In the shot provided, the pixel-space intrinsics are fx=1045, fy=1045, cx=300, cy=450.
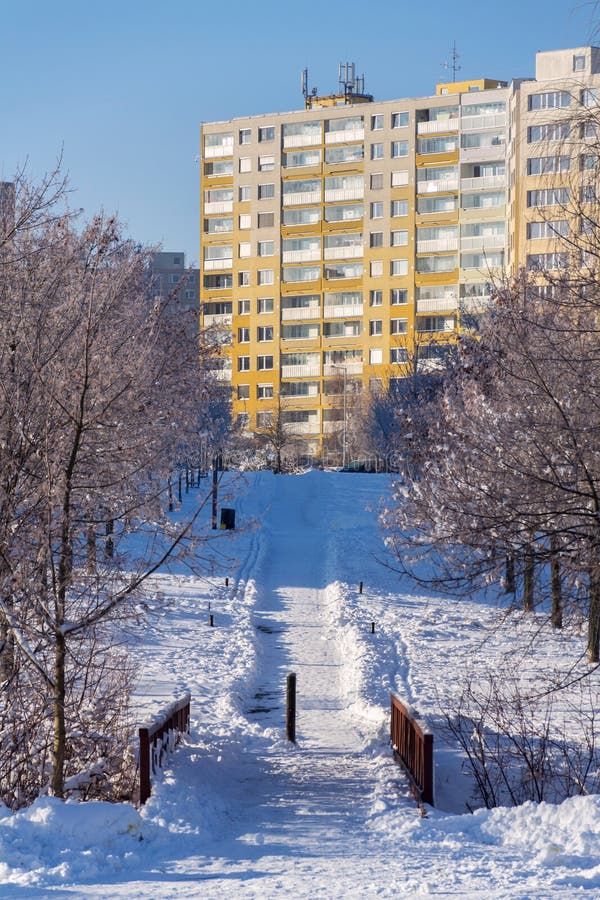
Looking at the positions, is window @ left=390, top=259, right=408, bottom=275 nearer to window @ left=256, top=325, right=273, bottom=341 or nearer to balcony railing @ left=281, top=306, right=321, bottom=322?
balcony railing @ left=281, top=306, right=321, bottom=322

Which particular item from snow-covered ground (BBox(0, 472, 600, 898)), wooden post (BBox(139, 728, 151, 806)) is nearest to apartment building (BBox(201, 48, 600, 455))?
snow-covered ground (BBox(0, 472, 600, 898))

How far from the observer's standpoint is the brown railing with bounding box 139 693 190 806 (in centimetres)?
929

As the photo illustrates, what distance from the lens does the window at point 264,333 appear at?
7875cm

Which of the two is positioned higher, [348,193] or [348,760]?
[348,193]

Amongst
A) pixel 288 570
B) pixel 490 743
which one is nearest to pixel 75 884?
pixel 490 743

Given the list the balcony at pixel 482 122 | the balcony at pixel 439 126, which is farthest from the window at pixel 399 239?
the balcony at pixel 482 122

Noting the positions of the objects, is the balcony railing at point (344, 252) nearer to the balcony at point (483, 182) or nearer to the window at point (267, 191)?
the window at point (267, 191)

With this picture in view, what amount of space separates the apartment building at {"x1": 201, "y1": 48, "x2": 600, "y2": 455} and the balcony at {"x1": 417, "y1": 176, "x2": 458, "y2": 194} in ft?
0.23

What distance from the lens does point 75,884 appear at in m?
6.89

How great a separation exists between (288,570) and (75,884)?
1009 inches

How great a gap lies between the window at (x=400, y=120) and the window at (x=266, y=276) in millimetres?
13752

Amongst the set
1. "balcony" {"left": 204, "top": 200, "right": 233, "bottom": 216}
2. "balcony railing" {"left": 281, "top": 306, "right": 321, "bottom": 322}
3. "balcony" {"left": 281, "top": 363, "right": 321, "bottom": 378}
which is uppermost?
"balcony" {"left": 204, "top": 200, "right": 233, "bottom": 216}

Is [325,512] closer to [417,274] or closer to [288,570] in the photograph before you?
[288,570]

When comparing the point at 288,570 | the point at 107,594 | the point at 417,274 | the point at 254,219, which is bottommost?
the point at 288,570
